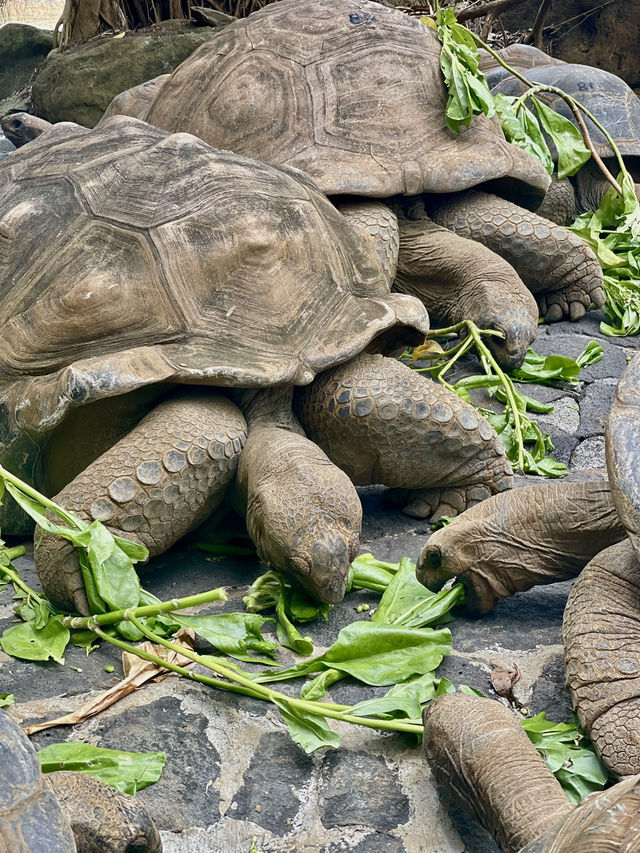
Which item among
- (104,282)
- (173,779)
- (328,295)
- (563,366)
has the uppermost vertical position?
(104,282)

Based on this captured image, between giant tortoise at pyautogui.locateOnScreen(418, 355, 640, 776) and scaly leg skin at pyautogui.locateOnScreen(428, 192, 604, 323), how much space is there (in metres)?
2.34

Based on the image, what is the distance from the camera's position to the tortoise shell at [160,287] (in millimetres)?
2854

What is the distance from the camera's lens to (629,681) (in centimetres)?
202

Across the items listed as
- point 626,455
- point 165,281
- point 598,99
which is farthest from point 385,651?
point 598,99

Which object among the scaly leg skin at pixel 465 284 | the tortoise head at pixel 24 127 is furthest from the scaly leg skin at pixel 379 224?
the tortoise head at pixel 24 127

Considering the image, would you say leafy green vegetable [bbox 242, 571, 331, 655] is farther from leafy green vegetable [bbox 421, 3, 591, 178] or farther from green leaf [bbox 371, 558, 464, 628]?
leafy green vegetable [bbox 421, 3, 591, 178]

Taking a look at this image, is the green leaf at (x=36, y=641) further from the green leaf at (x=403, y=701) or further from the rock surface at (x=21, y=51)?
the rock surface at (x=21, y=51)

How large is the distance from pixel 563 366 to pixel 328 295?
139 centimetres

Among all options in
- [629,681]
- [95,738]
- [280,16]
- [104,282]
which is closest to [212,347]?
[104,282]

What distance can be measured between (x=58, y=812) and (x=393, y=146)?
3.54 m

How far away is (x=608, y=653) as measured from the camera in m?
2.07

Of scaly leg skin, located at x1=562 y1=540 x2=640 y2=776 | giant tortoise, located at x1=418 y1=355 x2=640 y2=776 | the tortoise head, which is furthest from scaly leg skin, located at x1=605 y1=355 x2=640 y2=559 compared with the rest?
the tortoise head

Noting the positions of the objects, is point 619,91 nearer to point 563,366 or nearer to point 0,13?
point 563,366

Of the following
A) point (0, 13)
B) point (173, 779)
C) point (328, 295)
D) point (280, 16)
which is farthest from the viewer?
point (0, 13)
